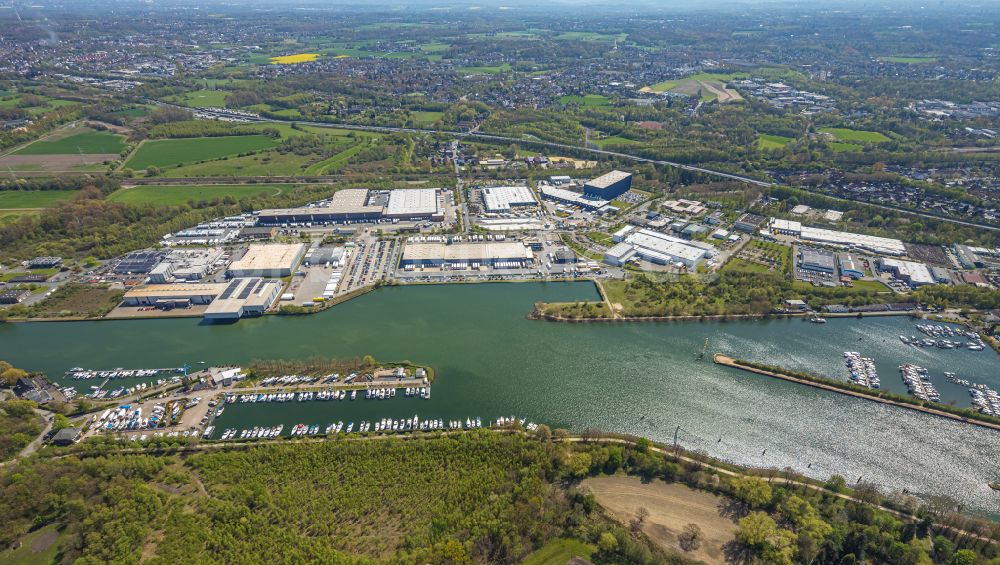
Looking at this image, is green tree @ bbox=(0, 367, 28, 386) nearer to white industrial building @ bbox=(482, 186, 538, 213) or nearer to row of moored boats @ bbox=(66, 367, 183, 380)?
row of moored boats @ bbox=(66, 367, 183, 380)

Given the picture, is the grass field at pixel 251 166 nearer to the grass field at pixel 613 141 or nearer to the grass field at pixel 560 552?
the grass field at pixel 613 141

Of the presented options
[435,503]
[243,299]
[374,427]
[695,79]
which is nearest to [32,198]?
[243,299]

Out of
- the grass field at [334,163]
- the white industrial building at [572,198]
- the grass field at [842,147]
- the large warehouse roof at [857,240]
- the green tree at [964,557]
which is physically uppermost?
the grass field at [334,163]

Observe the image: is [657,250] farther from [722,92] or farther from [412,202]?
[722,92]

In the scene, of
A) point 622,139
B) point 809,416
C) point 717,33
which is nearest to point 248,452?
point 809,416

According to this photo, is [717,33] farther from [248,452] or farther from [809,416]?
[248,452]

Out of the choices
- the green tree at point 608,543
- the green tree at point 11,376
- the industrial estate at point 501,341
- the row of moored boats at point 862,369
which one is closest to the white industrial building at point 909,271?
the industrial estate at point 501,341
